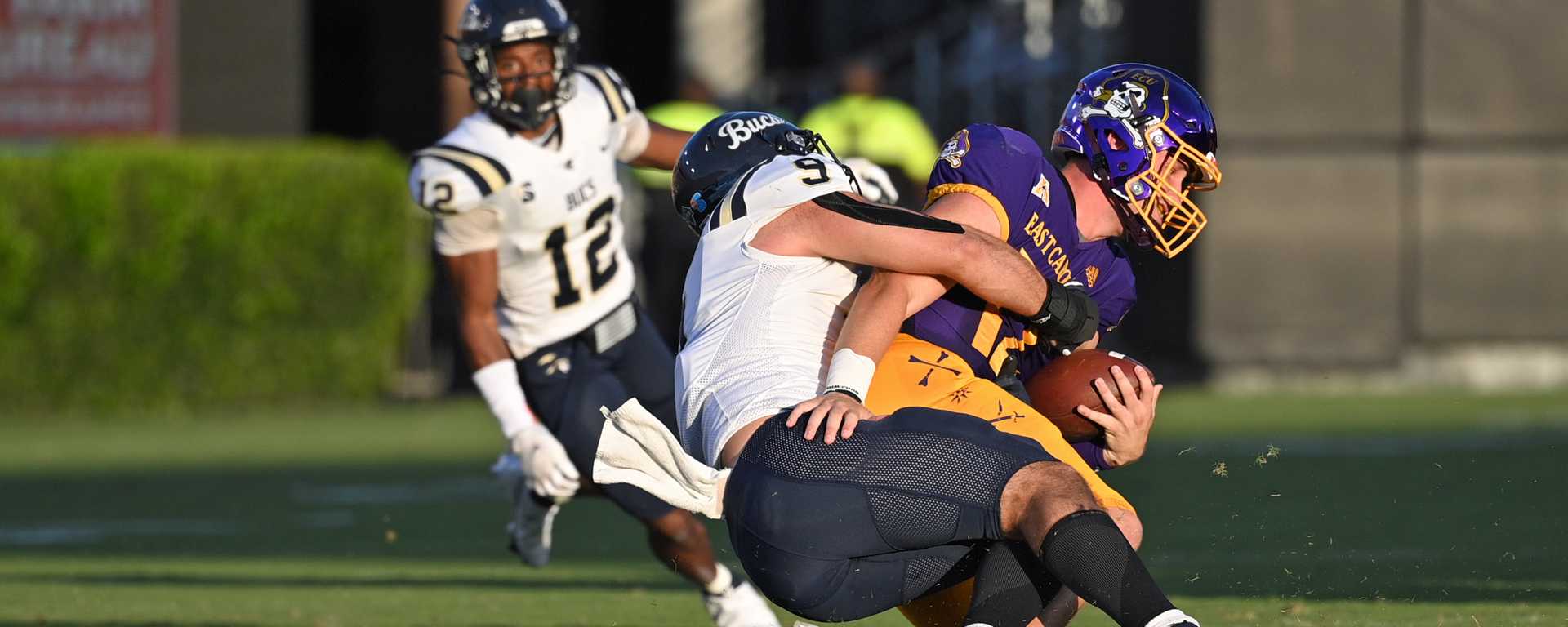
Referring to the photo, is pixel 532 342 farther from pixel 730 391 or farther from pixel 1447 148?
pixel 1447 148

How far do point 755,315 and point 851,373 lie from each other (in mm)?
276

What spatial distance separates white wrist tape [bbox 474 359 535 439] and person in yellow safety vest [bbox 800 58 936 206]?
6.94 m

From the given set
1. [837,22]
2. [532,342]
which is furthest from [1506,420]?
Answer: [837,22]

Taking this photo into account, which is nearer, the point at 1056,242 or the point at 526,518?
the point at 1056,242

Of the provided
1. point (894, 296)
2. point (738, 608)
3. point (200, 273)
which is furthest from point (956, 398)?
point (200, 273)

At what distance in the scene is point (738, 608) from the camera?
6.36m

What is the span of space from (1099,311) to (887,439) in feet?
2.93

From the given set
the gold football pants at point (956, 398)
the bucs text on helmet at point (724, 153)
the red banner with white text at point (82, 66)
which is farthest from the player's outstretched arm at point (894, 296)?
the red banner with white text at point (82, 66)

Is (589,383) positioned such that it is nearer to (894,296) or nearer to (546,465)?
(546,465)

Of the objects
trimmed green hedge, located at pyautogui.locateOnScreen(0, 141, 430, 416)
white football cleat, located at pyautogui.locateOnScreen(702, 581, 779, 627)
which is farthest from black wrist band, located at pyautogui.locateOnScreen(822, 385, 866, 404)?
trimmed green hedge, located at pyautogui.locateOnScreen(0, 141, 430, 416)

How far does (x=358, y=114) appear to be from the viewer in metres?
24.7

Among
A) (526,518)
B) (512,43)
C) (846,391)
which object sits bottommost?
(526,518)

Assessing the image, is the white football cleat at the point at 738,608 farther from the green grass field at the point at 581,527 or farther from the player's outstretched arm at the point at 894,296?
the player's outstretched arm at the point at 894,296

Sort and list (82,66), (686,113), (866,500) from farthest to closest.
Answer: (82,66) → (686,113) → (866,500)
